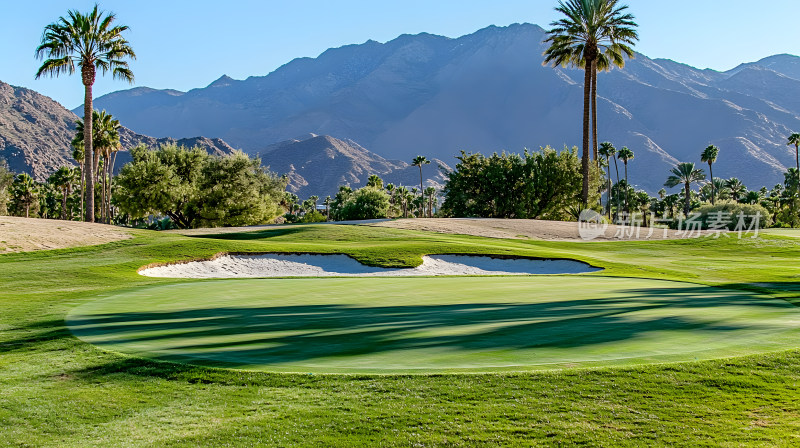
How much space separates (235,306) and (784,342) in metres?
10.6

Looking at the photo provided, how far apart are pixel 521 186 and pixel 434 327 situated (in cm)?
6088

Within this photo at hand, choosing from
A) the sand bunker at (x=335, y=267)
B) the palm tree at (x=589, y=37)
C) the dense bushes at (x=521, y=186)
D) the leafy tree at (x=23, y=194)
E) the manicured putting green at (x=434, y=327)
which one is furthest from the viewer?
the leafy tree at (x=23, y=194)

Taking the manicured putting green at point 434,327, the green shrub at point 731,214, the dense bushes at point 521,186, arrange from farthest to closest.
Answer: the dense bushes at point 521,186 → the green shrub at point 731,214 → the manicured putting green at point 434,327

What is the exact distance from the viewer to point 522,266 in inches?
1112

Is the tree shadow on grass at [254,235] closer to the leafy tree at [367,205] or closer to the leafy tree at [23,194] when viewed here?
the leafy tree at [367,205]

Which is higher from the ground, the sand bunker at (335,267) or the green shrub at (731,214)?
the green shrub at (731,214)

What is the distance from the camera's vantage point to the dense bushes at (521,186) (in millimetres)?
67562

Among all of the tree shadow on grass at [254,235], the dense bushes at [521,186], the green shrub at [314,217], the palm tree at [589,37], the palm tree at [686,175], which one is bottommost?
the tree shadow on grass at [254,235]

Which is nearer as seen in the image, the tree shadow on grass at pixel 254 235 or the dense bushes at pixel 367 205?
the tree shadow on grass at pixel 254 235

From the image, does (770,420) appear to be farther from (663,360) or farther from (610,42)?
(610,42)

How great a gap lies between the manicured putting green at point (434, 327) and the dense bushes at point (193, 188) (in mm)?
40712

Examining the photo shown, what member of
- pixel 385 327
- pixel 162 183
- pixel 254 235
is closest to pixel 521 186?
pixel 162 183

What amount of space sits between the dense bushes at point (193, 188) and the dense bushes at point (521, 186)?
23.6m

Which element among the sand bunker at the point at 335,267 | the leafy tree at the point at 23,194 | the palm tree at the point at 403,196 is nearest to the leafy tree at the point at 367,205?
the palm tree at the point at 403,196
